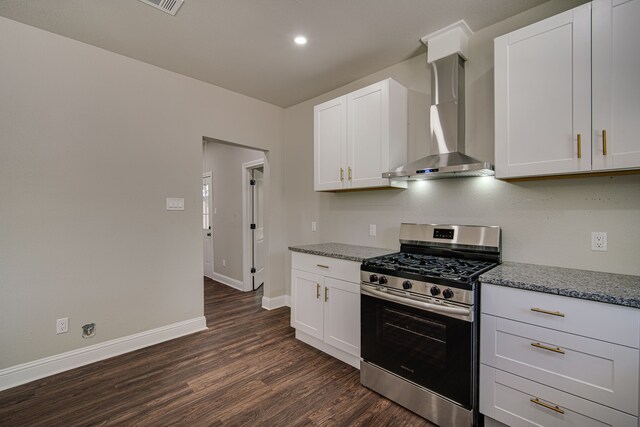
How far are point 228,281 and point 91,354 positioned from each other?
265 cm

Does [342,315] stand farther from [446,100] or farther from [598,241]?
[446,100]

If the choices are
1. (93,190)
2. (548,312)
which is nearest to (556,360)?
(548,312)

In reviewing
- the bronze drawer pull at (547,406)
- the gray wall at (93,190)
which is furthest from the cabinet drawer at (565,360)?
the gray wall at (93,190)

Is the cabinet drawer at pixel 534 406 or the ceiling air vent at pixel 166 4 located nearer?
the cabinet drawer at pixel 534 406

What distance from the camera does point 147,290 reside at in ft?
9.42

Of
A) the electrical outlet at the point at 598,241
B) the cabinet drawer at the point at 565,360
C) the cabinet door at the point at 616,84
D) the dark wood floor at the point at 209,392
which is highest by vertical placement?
the cabinet door at the point at 616,84

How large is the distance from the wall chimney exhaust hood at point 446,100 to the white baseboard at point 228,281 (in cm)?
347

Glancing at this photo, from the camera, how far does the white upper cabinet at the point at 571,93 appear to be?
1509 mm

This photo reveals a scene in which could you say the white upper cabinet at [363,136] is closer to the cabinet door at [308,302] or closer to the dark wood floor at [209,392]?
the cabinet door at [308,302]

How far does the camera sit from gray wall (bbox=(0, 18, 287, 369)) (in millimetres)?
2234

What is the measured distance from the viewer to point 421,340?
6.10ft

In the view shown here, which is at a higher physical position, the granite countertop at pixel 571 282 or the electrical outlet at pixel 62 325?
the granite countertop at pixel 571 282

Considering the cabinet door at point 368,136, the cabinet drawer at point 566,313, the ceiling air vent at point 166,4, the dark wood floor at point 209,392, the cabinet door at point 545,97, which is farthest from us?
the cabinet door at point 368,136

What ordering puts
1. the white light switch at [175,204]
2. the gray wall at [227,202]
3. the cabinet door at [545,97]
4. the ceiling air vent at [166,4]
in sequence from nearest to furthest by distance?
the cabinet door at [545,97] < the ceiling air vent at [166,4] < the white light switch at [175,204] < the gray wall at [227,202]
